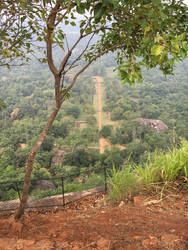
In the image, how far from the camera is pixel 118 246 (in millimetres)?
1277

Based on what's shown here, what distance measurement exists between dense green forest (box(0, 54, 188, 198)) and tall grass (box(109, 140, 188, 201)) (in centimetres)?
1894

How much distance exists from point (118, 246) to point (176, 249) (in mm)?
364

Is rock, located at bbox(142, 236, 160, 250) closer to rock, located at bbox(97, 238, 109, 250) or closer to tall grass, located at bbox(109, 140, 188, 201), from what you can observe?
rock, located at bbox(97, 238, 109, 250)

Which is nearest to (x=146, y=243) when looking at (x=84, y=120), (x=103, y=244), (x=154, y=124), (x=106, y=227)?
(x=103, y=244)

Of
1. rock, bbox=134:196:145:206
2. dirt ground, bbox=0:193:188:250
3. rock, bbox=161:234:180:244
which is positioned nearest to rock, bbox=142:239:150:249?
dirt ground, bbox=0:193:188:250

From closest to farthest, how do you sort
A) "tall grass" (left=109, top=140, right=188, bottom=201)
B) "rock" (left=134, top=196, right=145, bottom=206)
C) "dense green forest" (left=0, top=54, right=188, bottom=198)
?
"rock" (left=134, top=196, right=145, bottom=206) < "tall grass" (left=109, top=140, right=188, bottom=201) < "dense green forest" (left=0, top=54, right=188, bottom=198)

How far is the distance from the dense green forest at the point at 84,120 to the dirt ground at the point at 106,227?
1916 centimetres

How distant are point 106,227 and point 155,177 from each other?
91 cm

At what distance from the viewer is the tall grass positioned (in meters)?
2.18

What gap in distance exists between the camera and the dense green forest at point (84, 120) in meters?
29.8

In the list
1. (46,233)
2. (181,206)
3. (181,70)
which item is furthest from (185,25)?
(181,70)

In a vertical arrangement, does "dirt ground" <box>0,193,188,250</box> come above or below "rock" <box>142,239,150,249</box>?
below

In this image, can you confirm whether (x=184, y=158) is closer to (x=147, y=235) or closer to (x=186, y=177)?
(x=186, y=177)

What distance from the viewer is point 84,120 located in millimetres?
46562
